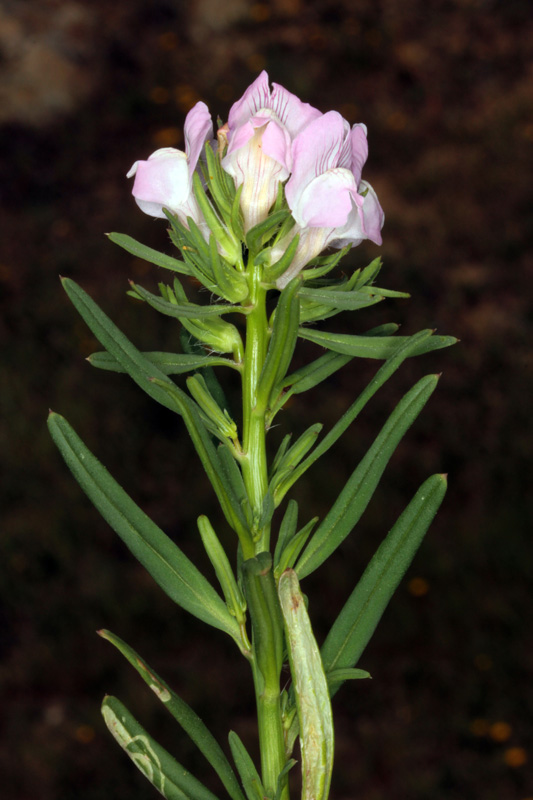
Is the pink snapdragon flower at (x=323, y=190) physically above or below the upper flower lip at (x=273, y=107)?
below

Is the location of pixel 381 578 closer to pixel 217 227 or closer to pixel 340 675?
Answer: pixel 340 675

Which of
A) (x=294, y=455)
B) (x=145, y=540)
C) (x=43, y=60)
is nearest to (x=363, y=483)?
(x=294, y=455)

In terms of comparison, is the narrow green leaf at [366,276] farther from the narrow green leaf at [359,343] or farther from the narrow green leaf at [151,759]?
the narrow green leaf at [151,759]

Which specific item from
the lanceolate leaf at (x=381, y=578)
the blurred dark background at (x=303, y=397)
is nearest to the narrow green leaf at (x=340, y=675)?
the lanceolate leaf at (x=381, y=578)

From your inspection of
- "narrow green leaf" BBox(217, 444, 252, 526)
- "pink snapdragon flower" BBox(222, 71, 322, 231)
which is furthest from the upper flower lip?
"narrow green leaf" BBox(217, 444, 252, 526)

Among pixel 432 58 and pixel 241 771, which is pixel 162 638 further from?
pixel 432 58

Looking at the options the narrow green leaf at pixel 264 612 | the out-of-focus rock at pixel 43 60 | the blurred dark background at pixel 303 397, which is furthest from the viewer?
the out-of-focus rock at pixel 43 60
